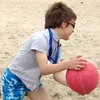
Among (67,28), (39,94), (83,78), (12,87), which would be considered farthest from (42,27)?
(83,78)

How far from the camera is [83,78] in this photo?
3084mm

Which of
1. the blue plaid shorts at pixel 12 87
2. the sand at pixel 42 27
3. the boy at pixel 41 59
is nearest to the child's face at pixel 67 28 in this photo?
the boy at pixel 41 59

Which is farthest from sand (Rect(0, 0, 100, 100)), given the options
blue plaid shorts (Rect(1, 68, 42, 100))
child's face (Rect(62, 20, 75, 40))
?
child's face (Rect(62, 20, 75, 40))

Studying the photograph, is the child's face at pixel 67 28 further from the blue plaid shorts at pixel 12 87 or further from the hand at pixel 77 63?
the blue plaid shorts at pixel 12 87

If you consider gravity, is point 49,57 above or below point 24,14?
above

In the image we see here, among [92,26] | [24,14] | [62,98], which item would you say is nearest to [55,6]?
[62,98]

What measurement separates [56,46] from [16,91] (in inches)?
A: 25.5

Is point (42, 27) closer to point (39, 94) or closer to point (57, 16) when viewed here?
point (39, 94)

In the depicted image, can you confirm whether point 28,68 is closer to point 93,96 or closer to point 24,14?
point 93,96

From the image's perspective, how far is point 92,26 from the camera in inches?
340

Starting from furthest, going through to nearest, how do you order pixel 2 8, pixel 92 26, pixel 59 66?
pixel 2 8, pixel 92 26, pixel 59 66

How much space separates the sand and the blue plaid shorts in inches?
46.2

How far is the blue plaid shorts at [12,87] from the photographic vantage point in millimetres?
3416

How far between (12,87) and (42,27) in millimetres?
5287
